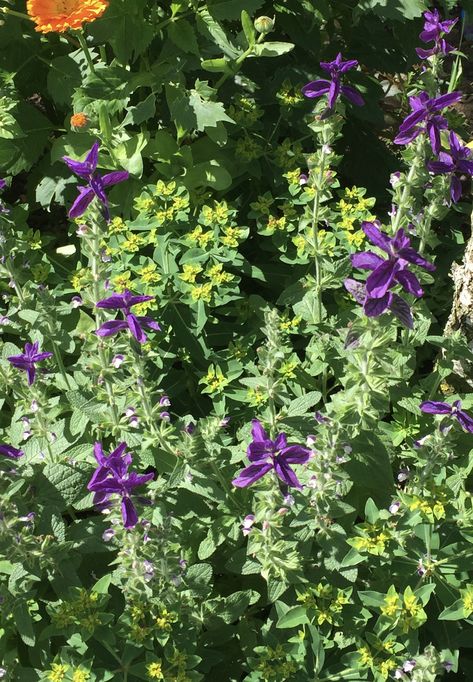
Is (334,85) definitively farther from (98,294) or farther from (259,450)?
(259,450)

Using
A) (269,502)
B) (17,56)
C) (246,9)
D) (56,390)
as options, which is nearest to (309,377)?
(269,502)

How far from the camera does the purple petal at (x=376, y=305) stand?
5.63ft

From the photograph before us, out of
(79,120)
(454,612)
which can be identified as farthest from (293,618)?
(79,120)

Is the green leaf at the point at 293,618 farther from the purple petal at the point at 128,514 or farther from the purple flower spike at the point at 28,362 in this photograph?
the purple flower spike at the point at 28,362

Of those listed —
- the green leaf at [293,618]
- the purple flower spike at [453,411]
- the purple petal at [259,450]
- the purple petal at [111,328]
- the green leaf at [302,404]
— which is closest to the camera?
the purple petal at [259,450]

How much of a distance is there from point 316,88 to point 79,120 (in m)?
1.03

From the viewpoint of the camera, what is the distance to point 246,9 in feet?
10.2

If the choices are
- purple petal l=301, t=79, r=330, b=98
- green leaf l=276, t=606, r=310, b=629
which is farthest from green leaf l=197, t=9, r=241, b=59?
green leaf l=276, t=606, r=310, b=629

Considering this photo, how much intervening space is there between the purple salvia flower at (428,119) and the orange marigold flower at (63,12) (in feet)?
4.47

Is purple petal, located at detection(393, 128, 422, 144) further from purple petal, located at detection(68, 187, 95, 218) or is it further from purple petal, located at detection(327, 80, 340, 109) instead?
purple petal, located at detection(68, 187, 95, 218)

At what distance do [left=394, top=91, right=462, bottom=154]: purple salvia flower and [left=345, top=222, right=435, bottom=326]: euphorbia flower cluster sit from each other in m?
0.44

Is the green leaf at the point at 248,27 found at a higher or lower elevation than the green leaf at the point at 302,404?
higher

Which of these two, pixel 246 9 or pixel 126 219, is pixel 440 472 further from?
pixel 246 9

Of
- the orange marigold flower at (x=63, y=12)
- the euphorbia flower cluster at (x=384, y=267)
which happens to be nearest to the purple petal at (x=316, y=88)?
the euphorbia flower cluster at (x=384, y=267)
